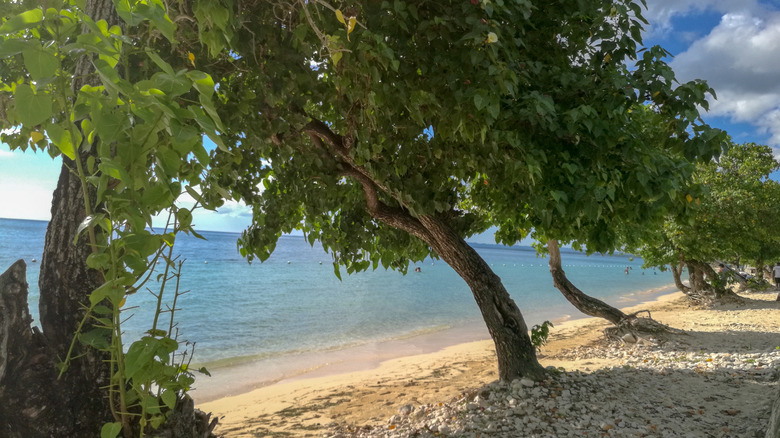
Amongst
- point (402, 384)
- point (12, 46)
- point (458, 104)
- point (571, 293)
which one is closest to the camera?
point (12, 46)

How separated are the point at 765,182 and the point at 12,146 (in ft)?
62.9

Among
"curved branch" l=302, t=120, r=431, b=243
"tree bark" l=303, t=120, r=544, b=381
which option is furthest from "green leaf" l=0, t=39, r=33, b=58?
"tree bark" l=303, t=120, r=544, b=381

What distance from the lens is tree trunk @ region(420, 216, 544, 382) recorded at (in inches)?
190

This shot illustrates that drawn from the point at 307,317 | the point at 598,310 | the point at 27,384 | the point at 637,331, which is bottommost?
the point at 307,317

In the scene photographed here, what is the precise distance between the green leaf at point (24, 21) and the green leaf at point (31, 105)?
0.10 m

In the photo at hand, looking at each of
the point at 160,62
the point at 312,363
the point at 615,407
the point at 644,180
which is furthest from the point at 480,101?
the point at 312,363

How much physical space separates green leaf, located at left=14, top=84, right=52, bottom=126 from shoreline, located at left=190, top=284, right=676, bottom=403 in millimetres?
8263

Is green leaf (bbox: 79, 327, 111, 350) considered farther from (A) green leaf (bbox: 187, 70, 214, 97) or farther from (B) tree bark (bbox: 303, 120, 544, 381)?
(B) tree bark (bbox: 303, 120, 544, 381)

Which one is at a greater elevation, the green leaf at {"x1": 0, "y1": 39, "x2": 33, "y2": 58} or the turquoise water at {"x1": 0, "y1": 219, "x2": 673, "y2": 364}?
the green leaf at {"x1": 0, "y1": 39, "x2": 33, "y2": 58}

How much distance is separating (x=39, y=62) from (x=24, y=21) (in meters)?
0.09

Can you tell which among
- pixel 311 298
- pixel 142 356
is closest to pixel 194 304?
pixel 311 298

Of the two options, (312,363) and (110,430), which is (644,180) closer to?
(110,430)

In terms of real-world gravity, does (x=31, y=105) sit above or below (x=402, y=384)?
above

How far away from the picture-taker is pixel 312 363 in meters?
11.0
